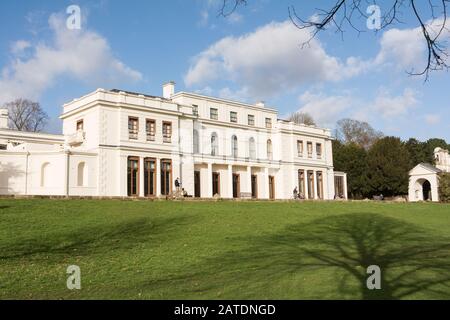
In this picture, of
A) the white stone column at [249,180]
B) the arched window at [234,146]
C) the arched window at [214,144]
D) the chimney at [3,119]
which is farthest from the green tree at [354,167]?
the chimney at [3,119]

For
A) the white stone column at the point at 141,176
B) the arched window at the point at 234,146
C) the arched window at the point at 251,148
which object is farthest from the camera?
the arched window at the point at 251,148

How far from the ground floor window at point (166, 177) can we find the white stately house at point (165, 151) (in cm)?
9

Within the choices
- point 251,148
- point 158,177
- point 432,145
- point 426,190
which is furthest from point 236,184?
point 432,145

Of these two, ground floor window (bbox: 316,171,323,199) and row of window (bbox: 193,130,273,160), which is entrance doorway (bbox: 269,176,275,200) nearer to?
row of window (bbox: 193,130,273,160)

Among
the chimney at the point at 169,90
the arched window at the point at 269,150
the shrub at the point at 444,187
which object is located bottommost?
the shrub at the point at 444,187

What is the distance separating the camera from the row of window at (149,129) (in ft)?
132

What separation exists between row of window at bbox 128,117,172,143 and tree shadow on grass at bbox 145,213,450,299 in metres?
22.3

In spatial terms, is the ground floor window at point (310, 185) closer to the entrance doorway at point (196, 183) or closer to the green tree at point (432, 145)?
the entrance doorway at point (196, 183)

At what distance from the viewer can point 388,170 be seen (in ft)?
202

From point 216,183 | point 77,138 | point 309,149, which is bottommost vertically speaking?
point 216,183

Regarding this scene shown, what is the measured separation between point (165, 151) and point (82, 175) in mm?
7562

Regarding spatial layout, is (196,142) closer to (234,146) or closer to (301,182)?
(234,146)

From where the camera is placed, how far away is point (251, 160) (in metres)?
49.8

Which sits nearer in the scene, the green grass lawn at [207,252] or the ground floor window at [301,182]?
the green grass lawn at [207,252]
